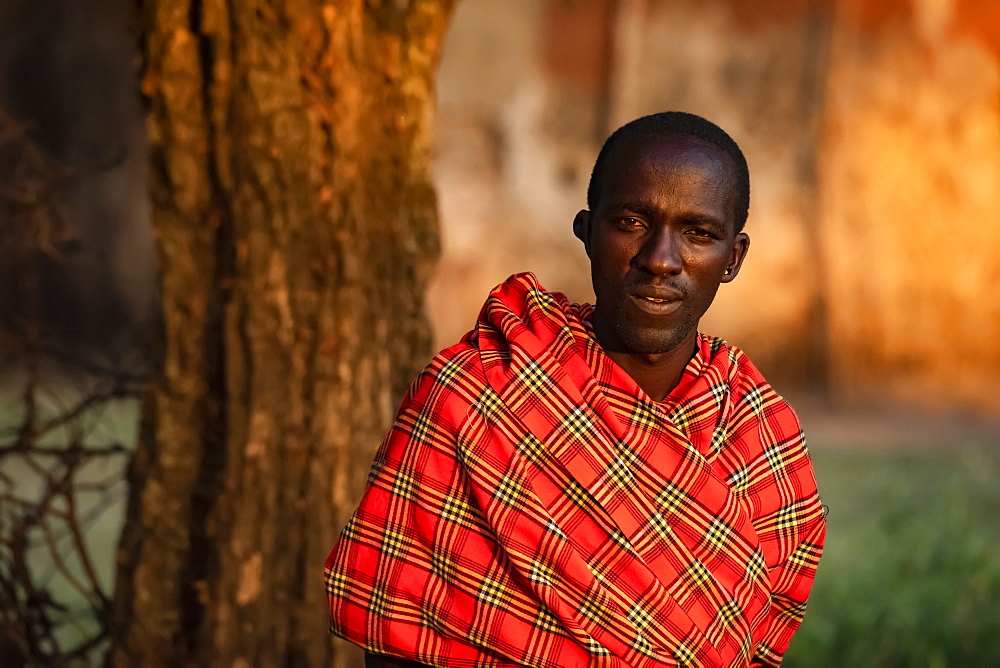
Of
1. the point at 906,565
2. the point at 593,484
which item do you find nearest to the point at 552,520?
the point at 593,484

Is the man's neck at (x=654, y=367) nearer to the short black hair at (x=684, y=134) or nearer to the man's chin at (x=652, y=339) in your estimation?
the man's chin at (x=652, y=339)

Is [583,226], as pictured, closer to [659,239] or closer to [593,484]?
[659,239]

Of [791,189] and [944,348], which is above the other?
[791,189]

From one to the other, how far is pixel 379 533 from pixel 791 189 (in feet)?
22.2

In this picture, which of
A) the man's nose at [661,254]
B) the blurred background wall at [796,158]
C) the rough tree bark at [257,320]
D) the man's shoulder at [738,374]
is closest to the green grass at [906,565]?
the blurred background wall at [796,158]

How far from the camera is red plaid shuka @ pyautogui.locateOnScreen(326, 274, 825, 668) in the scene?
1.74 m

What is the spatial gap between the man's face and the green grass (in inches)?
103

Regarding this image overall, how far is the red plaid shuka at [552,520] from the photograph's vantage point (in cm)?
174

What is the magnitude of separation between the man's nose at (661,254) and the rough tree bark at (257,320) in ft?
3.71

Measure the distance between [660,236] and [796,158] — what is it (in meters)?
6.61

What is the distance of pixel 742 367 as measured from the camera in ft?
6.71

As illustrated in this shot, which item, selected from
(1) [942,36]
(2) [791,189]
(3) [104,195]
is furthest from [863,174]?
(3) [104,195]

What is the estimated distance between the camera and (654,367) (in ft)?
6.35

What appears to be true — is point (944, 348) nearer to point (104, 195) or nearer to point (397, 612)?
point (104, 195)
